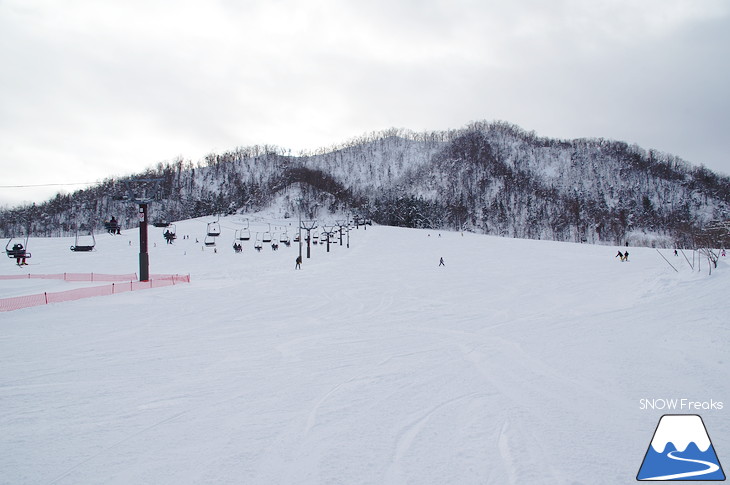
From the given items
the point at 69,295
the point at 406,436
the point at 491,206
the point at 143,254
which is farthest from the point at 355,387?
the point at 491,206

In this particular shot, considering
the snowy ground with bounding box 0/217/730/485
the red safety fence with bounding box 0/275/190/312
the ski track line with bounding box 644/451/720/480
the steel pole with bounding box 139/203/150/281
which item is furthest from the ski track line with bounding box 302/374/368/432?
the steel pole with bounding box 139/203/150/281

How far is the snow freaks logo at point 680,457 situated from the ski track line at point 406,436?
8.19 ft

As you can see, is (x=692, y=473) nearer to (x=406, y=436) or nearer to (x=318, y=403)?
(x=406, y=436)

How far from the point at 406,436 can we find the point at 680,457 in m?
3.03

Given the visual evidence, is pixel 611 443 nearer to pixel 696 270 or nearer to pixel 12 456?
pixel 12 456

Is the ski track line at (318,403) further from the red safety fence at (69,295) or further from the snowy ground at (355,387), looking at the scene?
the red safety fence at (69,295)

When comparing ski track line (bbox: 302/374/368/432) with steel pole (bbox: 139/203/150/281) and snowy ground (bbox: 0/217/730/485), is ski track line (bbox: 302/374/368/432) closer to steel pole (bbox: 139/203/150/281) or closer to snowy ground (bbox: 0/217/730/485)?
snowy ground (bbox: 0/217/730/485)

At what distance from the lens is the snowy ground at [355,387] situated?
4.62m

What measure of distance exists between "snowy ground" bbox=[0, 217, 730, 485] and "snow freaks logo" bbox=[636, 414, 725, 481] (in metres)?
0.24

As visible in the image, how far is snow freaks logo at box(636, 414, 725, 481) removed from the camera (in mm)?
4230

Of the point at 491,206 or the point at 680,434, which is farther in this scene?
the point at 491,206

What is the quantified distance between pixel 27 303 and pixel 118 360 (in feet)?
33.8

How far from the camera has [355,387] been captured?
7.16 m

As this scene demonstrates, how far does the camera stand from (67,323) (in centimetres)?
1285
